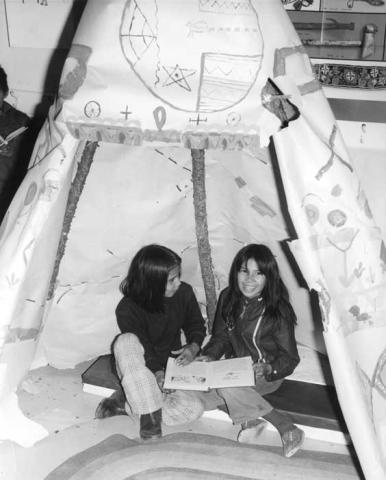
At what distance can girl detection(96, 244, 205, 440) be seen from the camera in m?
1.70

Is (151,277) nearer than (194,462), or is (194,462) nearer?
(194,462)

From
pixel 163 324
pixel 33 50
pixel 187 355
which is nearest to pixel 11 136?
pixel 33 50

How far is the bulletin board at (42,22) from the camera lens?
2.12 meters

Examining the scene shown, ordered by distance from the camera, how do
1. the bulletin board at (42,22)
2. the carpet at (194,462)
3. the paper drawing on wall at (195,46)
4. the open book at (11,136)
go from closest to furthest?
the paper drawing on wall at (195,46)
the carpet at (194,462)
the open book at (11,136)
the bulletin board at (42,22)

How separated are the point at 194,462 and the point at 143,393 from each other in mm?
226

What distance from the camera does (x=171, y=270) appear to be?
183 cm

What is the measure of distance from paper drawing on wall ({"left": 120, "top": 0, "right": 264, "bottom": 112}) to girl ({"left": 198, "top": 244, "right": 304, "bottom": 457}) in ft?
2.02

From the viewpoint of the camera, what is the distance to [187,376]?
5.57 ft

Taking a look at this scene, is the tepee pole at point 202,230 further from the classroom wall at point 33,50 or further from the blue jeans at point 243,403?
the classroom wall at point 33,50

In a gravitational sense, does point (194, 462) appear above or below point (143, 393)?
below

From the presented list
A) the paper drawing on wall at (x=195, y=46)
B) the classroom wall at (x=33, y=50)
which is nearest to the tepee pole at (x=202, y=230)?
the paper drawing on wall at (x=195, y=46)

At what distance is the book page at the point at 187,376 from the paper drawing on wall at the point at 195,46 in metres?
0.76

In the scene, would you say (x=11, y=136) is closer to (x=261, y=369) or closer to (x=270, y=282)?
(x=270, y=282)

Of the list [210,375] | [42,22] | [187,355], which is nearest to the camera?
[210,375]
